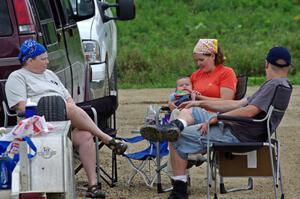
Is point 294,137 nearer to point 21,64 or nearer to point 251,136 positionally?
point 251,136

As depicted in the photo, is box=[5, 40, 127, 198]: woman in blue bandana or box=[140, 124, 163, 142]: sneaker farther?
box=[140, 124, 163, 142]: sneaker

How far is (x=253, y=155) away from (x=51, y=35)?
1969mm

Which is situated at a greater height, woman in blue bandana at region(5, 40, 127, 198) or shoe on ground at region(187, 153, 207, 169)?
woman in blue bandana at region(5, 40, 127, 198)

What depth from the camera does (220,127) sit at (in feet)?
25.0

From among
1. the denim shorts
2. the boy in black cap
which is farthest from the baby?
the denim shorts

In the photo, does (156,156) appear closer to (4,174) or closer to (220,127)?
(220,127)

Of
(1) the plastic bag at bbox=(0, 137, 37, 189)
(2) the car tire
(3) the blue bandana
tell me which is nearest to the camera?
(1) the plastic bag at bbox=(0, 137, 37, 189)

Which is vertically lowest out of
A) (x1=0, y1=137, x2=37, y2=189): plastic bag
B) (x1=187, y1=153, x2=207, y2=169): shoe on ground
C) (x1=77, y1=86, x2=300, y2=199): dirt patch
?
(x1=77, y1=86, x2=300, y2=199): dirt patch

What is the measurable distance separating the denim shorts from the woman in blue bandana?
47 centimetres

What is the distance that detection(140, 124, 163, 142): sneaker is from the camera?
25.0 feet

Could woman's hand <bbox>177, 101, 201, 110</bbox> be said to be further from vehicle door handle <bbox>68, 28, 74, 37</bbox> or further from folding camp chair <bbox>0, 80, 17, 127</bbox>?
vehicle door handle <bbox>68, 28, 74, 37</bbox>

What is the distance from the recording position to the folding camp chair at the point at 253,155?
24.5ft

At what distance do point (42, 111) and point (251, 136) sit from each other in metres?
1.80

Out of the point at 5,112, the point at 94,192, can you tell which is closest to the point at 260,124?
the point at 94,192
